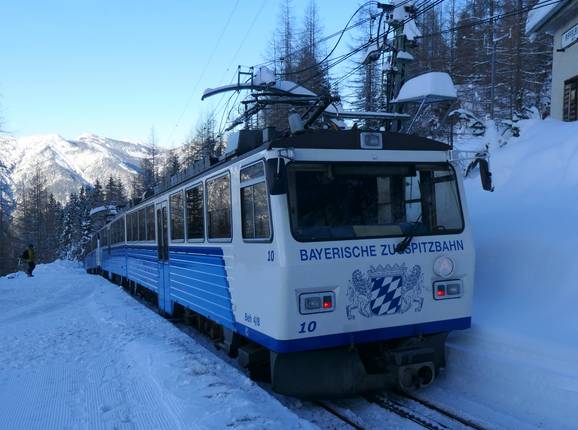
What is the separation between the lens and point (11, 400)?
567cm

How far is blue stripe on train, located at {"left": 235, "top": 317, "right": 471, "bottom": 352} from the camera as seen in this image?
5.00 m

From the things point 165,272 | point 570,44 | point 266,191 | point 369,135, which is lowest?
point 165,272

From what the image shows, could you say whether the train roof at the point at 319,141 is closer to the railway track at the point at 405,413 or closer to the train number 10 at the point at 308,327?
the train number 10 at the point at 308,327

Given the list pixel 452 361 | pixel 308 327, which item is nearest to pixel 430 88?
pixel 452 361

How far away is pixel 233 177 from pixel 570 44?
41.1ft

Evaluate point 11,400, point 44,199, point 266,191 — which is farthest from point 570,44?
point 44,199

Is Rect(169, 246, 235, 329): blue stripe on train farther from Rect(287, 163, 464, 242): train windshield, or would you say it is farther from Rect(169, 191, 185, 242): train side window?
Rect(287, 163, 464, 242): train windshield

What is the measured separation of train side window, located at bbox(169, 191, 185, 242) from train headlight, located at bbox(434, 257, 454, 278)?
4572mm

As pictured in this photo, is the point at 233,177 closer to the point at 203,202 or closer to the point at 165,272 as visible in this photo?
the point at 203,202

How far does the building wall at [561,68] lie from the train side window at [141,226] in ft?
39.9

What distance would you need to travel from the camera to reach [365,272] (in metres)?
5.22

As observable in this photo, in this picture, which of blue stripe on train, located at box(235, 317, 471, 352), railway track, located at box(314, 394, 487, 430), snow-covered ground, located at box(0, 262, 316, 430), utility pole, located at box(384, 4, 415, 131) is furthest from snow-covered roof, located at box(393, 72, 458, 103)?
railway track, located at box(314, 394, 487, 430)

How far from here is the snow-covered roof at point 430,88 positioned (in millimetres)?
10156

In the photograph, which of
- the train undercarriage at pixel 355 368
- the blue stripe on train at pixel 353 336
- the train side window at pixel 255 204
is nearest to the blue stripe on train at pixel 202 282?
the blue stripe on train at pixel 353 336
